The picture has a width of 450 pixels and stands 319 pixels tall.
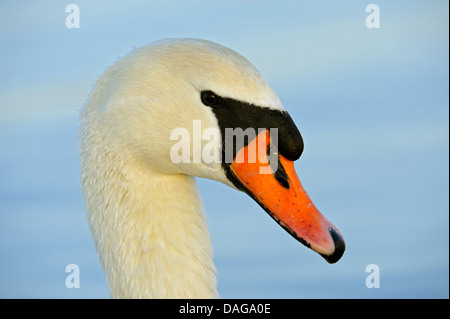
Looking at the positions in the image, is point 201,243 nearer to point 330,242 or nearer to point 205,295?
point 205,295

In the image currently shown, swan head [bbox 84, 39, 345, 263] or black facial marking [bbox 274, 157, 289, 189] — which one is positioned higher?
swan head [bbox 84, 39, 345, 263]

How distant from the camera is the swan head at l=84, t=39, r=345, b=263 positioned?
14.7ft

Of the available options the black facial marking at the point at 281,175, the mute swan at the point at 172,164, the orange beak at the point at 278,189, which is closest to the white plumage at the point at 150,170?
the mute swan at the point at 172,164

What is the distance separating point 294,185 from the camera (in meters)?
4.65

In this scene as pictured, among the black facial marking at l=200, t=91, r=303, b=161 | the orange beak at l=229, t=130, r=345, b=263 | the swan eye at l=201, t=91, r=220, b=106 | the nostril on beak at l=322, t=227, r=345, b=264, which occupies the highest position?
the swan eye at l=201, t=91, r=220, b=106

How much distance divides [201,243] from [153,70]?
3.86 ft

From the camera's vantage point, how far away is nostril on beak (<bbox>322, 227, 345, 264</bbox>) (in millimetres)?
4477

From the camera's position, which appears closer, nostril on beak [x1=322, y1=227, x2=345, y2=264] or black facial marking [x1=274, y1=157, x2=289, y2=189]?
nostril on beak [x1=322, y1=227, x2=345, y2=264]

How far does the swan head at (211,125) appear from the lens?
4.49 meters

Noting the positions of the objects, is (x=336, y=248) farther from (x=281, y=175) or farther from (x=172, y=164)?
(x=172, y=164)

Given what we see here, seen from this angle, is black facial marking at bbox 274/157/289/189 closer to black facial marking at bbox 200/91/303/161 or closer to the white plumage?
black facial marking at bbox 200/91/303/161

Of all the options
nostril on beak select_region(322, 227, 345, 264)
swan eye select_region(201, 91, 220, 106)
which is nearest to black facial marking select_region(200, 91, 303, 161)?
swan eye select_region(201, 91, 220, 106)

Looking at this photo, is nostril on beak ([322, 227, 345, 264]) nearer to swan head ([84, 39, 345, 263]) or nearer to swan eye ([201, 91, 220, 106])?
swan head ([84, 39, 345, 263])
